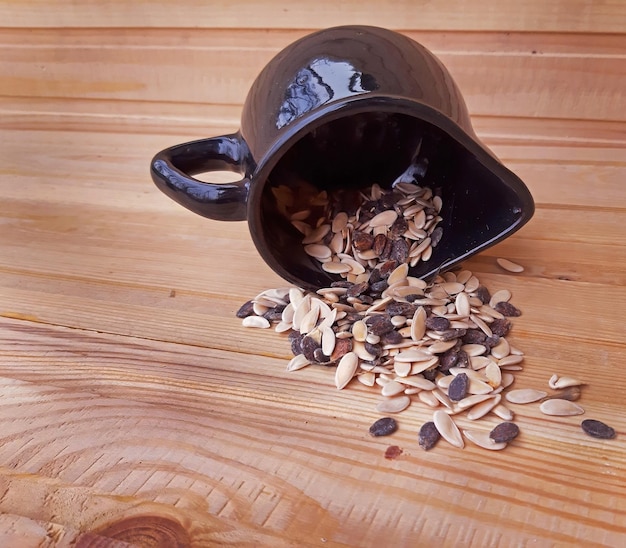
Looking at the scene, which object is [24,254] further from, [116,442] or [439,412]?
[439,412]

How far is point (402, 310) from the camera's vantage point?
2.42ft

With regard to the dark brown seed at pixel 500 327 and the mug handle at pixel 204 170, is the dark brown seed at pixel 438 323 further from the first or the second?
the mug handle at pixel 204 170

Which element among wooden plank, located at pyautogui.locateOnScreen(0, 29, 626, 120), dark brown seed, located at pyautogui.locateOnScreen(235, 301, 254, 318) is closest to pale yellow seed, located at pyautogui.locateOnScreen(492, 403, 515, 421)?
dark brown seed, located at pyautogui.locateOnScreen(235, 301, 254, 318)

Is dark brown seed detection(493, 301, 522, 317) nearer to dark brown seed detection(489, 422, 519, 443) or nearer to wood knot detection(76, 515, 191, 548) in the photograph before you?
dark brown seed detection(489, 422, 519, 443)

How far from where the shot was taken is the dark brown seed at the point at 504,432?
61 centimetres

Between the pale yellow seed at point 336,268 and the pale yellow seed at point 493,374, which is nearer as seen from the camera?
the pale yellow seed at point 493,374

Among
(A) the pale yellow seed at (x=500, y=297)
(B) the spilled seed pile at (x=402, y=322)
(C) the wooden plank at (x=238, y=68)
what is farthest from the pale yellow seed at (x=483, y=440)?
(C) the wooden plank at (x=238, y=68)

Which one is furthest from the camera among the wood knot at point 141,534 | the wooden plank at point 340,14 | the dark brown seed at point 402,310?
the wooden plank at point 340,14

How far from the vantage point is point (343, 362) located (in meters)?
0.70

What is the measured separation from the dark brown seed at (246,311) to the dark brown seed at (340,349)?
0.13 m

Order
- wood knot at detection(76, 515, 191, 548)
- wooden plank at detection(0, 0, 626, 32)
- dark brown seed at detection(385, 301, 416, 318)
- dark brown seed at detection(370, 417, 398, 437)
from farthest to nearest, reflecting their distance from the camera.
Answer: wooden plank at detection(0, 0, 626, 32)
dark brown seed at detection(385, 301, 416, 318)
dark brown seed at detection(370, 417, 398, 437)
wood knot at detection(76, 515, 191, 548)

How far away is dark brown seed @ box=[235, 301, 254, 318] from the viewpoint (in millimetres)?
805

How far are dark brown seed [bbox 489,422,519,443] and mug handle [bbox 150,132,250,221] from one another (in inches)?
13.4

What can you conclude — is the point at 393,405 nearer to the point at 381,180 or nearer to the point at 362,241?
the point at 362,241
